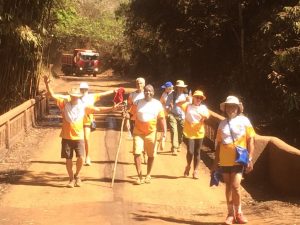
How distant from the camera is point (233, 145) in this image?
7602mm

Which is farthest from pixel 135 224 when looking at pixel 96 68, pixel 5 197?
pixel 96 68

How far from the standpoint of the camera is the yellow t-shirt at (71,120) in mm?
9578

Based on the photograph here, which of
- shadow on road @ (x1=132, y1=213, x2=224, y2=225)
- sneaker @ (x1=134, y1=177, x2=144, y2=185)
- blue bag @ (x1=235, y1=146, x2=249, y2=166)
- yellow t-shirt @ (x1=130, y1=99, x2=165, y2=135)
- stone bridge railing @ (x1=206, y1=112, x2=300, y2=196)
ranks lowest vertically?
shadow on road @ (x1=132, y1=213, x2=224, y2=225)

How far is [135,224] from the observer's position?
7711 millimetres

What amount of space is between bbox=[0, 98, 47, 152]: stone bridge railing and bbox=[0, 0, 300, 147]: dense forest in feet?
2.07

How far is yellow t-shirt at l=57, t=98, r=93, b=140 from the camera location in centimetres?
958

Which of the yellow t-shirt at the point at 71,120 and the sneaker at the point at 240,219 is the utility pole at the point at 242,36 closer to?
the yellow t-shirt at the point at 71,120

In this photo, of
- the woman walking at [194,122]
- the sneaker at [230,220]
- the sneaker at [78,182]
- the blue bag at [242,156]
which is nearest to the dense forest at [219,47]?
the woman walking at [194,122]

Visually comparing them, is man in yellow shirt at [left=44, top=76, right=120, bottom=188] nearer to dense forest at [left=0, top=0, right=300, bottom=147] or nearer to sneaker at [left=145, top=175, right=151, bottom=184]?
sneaker at [left=145, top=175, right=151, bottom=184]

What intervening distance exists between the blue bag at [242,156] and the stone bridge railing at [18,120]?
6.96 metres

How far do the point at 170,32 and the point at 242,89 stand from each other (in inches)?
236

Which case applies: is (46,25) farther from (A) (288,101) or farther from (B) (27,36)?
(A) (288,101)

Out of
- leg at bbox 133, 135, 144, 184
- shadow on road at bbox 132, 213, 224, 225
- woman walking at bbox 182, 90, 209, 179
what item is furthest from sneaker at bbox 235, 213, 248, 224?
woman walking at bbox 182, 90, 209, 179

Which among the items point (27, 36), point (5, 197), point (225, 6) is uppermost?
point (225, 6)
